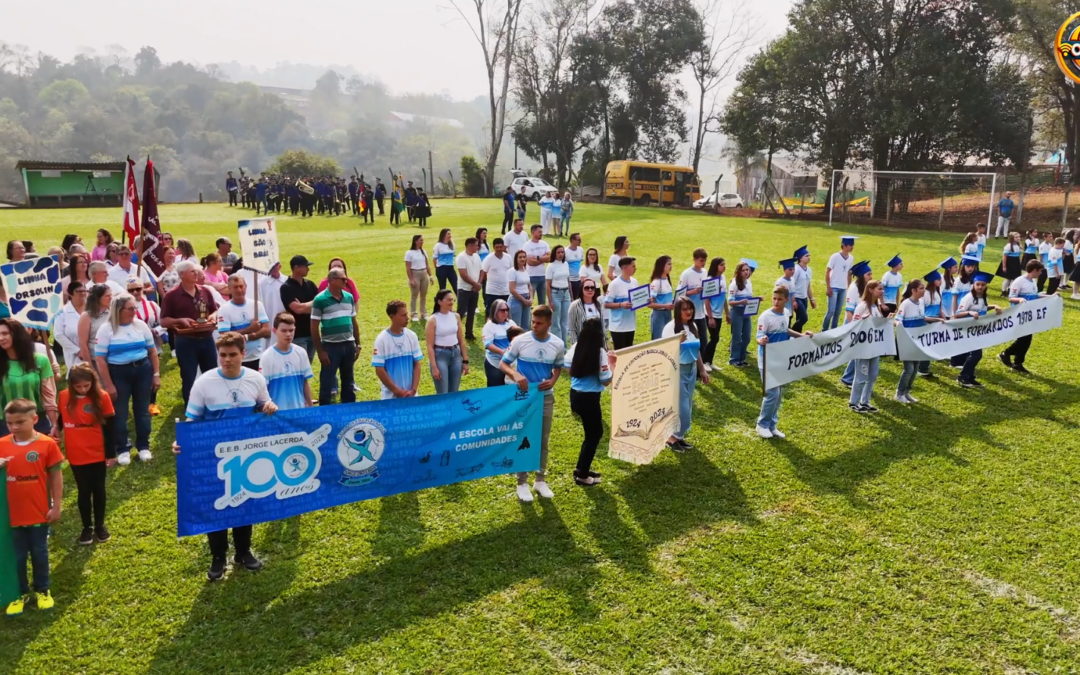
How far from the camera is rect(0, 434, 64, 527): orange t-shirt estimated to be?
5164 millimetres

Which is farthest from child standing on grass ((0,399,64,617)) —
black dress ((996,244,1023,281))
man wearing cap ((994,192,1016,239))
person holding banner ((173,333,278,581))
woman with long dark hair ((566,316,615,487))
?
man wearing cap ((994,192,1016,239))

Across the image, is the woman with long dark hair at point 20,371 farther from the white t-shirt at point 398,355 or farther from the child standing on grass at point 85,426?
the white t-shirt at point 398,355

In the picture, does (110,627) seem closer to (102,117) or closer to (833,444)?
(833,444)

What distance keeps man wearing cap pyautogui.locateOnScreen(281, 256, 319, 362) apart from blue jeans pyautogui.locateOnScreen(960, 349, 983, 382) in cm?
929

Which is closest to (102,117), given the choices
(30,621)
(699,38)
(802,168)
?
(699,38)

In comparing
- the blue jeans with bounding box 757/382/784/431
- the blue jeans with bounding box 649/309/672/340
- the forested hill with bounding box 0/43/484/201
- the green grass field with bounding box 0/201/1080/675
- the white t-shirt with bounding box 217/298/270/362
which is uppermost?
the forested hill with bounding box 0/43/484/201

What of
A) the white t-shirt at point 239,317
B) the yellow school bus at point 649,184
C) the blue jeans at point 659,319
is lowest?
the blue jeans at point 659,319

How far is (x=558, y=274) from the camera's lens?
12.0 metres

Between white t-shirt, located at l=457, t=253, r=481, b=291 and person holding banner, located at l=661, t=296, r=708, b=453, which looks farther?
white t-shirt, located at l=457, t=253, r=481, b=291

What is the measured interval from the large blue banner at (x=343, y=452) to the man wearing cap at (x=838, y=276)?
25.2 feet

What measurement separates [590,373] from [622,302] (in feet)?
11.3

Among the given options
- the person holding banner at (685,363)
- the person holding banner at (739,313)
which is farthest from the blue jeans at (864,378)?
the person holding banner at (685,363)

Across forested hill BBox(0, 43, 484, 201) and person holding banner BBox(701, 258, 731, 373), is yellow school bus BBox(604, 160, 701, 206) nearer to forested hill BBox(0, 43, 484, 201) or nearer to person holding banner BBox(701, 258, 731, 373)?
person holding banner BBox(701, 258, 731, 373)

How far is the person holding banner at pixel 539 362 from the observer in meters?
6.93
